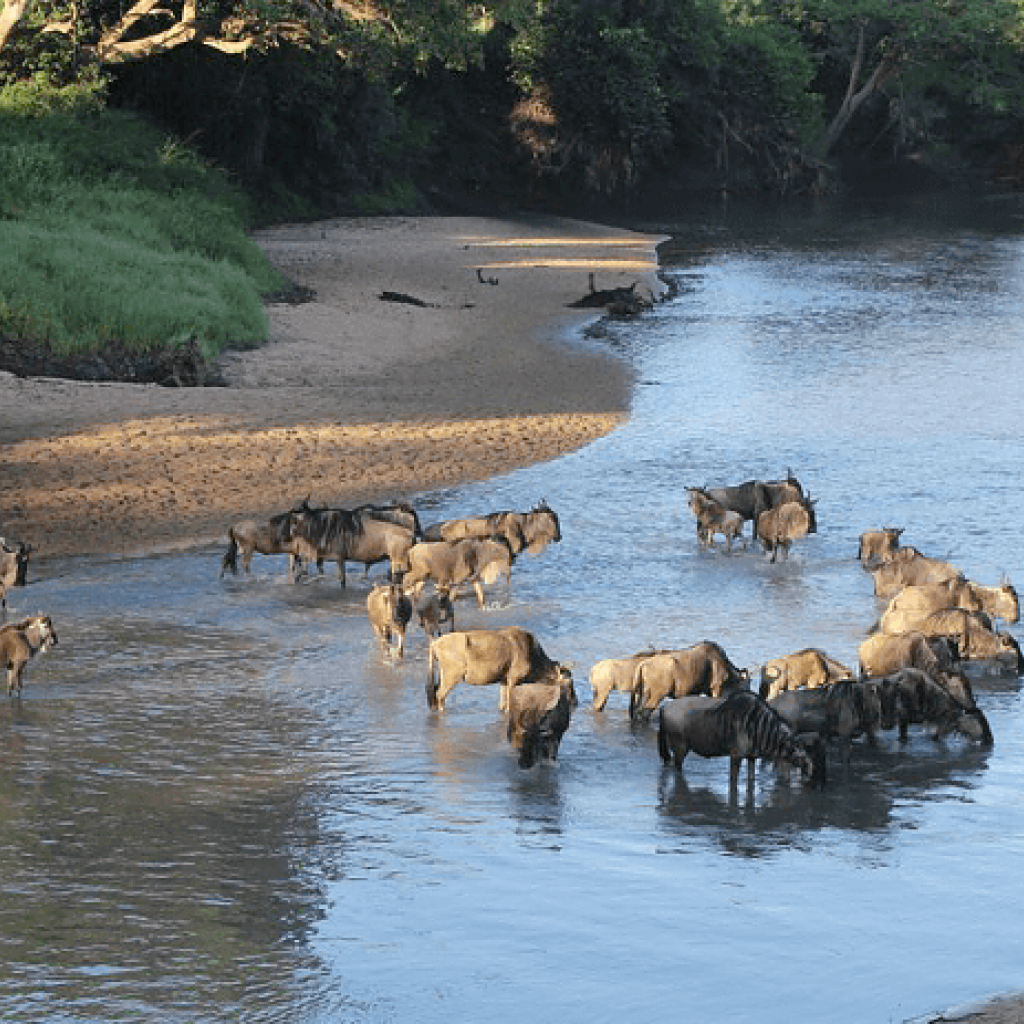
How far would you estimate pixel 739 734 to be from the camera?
14344 mm

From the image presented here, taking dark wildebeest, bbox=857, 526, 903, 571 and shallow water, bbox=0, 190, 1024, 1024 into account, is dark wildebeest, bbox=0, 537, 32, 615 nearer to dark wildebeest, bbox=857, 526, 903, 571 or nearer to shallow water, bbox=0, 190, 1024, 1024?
shallow water, bbox=0, 190, 1024, 1024

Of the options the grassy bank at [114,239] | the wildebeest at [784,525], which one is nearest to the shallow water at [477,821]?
the wildebeest at [784,525]

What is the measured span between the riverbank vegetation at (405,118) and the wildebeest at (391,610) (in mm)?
14557

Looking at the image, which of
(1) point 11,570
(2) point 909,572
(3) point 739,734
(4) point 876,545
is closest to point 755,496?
(4) point 876,545

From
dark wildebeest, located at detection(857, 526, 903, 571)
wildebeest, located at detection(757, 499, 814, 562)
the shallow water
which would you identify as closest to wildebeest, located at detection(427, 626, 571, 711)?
the shallow water

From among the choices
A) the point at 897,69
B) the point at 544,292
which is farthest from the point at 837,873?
the point at 897,69

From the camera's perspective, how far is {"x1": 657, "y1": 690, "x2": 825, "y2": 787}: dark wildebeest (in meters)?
14.4

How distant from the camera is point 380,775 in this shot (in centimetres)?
1512

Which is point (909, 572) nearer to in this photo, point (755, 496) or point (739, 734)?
point (755, 496)

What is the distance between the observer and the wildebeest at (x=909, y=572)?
65.6 ft

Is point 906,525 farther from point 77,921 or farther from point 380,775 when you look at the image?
point 77,921

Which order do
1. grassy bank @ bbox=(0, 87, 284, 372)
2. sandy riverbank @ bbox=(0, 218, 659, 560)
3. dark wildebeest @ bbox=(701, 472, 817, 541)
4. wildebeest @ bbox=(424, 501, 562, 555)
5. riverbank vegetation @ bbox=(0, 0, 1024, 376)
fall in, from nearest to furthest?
wildebeest @ bbox=(424, 501, 562, 555) < dark wildebeest @ bbox=(701, 472, 817, 541) < sandy riverbank @ bbox=(0, 218, 659, 560) < grassy bank @ bbox=(0, 87, 284, 372) < riverbank vegetation @ bbox=(0, 0, 1024, 376)

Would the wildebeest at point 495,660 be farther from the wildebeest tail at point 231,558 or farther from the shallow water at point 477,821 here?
the wildebeest tail at point 231,558

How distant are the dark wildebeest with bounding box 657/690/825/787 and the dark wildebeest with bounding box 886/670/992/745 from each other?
3.78ft
